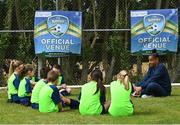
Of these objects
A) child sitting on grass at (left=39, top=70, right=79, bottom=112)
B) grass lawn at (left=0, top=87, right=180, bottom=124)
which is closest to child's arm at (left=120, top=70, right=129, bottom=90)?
grass lawn at (left=0, top=87, right=180, bottom=124)

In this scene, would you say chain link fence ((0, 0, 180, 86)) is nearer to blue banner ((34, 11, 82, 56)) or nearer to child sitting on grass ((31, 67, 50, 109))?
blue banner ((34, 11, 82, 56))

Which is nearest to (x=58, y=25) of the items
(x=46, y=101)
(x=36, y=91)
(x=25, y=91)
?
(x=25, y=91)

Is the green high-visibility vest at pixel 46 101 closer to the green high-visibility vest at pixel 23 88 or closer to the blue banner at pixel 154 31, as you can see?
the green high-visibility vest at pixel 23 88

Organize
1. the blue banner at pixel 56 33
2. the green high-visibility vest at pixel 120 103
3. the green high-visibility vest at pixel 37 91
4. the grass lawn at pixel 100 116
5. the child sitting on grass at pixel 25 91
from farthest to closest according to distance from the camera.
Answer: the blue banner at pixel 56 33
the child sitting on grass at pixel 25 91
the green high-visibility vest at pixel 37 91
the green high-visibility vest at pixel 120 103
the grass lawn at pixel 100 116

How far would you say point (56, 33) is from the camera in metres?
18.3

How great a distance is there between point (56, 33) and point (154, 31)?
3.14m

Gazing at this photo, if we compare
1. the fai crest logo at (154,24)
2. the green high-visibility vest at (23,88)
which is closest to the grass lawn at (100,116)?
the green high-visibility vest at (23,88)

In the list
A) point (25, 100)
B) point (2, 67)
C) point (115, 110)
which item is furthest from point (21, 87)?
point (2, 67)

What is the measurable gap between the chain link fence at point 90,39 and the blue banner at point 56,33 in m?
0.67

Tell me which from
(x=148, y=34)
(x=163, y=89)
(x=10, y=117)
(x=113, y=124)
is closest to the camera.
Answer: (x=113, y=124)

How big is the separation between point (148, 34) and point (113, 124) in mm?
9269

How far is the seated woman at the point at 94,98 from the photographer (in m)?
10.9

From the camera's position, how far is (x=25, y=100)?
12852 mm

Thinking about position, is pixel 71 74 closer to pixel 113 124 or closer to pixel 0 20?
pixel 0 20
